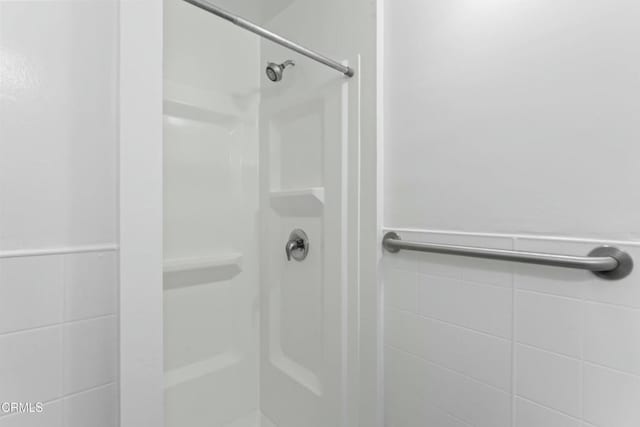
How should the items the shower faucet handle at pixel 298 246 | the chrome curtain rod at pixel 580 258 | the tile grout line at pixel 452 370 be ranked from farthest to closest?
the shower faucet handle at pixel 298 246
the tile grout line at pixel 452 370
the chrome curtain rod at pixel 580 258

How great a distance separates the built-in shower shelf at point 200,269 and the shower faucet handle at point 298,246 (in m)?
0.29

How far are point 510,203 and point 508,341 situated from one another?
0.33m

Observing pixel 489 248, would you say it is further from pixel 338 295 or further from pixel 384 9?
pixel 384 9

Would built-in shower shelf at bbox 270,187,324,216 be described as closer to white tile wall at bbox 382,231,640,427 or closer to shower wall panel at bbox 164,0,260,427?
shower wall panel at bbox 164,0,260,427

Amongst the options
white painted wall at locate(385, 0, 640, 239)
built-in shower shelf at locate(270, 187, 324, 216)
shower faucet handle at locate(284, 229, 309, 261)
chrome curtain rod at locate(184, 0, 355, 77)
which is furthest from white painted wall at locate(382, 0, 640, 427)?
shower faucet handle at locate(284, 229, 309, 261)

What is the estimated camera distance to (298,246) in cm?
128

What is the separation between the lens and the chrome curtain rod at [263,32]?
0.73 m

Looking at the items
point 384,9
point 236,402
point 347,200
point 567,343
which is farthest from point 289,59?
point 236,402

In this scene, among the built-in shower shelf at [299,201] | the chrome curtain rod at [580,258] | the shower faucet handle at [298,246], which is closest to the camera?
the chrome curtain rod at [580,258]

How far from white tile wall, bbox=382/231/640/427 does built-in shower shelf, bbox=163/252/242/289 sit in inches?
30.7

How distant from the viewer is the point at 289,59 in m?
1.32

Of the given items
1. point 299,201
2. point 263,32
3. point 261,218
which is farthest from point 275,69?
point 261,218

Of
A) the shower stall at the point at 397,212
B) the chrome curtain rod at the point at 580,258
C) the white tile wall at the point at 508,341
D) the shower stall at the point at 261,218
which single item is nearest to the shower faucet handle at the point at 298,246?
the shower stall at the point at 261,218

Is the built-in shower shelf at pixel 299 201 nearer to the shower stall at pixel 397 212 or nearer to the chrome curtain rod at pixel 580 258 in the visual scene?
the shower stall at pixel 397 212
